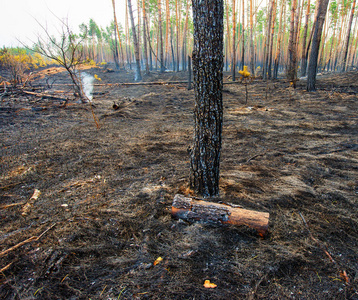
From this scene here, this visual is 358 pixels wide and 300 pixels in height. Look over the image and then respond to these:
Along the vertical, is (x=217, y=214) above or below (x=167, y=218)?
above

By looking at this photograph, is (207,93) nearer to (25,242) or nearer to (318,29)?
(25,242)

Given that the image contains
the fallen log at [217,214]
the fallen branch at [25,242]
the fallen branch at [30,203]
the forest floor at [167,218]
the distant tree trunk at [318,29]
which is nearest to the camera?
the forest floor at [167,218]

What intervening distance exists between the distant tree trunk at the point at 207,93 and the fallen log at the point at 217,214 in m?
0.43

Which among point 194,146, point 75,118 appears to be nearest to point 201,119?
point 194,146

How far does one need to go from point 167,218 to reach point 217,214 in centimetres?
56

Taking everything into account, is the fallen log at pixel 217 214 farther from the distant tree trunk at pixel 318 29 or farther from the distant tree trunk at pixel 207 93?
the distant tree trunk at pixel 318 29

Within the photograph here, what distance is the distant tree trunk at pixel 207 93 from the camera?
2.13 metres

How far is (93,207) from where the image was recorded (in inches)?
102

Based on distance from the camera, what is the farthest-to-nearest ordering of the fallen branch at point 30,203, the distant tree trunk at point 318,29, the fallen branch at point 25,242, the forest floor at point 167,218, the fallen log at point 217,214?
the distant tree trunk at point 318,29
the fallen branch at point 30,203
the fallen log at point 217,214
the fallen branch at point 25,242
the forest floor at point 167,218

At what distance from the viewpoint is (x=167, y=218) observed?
231cm

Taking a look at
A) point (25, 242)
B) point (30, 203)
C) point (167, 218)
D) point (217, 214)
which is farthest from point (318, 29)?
point (25, 242)

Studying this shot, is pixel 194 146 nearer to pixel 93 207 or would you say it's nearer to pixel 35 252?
pixel 93 207

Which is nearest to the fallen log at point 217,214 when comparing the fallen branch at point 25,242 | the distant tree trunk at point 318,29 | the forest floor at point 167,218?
the forest floor at point 167,218

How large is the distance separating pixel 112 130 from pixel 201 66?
4484 millimetres
